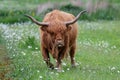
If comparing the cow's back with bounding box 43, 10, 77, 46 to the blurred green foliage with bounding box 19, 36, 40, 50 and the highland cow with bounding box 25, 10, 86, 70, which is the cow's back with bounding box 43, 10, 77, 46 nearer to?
the highland cow with bounding box 25, 10, 86, 70

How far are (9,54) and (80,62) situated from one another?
2267 mm

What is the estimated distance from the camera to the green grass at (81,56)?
12.7m

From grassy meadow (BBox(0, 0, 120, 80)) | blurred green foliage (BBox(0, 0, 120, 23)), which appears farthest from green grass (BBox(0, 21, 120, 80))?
blurred green foliage (BBox(0, 0, 120, 23))

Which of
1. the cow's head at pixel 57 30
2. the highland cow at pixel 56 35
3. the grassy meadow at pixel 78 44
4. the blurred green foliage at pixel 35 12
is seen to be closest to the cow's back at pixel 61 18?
the highland cow at pixel 56 35

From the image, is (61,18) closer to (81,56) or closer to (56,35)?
(56,35)

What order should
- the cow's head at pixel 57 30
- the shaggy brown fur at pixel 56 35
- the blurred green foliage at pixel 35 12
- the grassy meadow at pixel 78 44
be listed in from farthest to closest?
the blurred green foliage at pixel 35 12 < the shaggy brown fur at pixel 56 35 < the cow's head at pixel 57 30 < the grassy meadow at pixel 78 44

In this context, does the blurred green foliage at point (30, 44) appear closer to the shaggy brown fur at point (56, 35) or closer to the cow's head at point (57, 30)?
the shaggy brown fur at point (56, 35)

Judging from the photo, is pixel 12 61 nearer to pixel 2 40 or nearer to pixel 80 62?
pixel 80 62

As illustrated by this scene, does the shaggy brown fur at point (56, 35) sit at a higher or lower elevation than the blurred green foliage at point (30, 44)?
higher

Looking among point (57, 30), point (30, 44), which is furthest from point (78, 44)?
point (57, 30)

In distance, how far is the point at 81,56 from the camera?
17250mm

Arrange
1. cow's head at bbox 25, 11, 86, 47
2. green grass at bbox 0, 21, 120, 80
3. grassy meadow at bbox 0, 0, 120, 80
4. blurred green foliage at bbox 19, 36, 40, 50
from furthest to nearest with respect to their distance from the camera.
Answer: blurred green foliage at bbox 19, 36, 40, 50, cow's head at bbox 25, 11, 86, 47, grassy meadow at bbox 0, 0, 120, 80, green grass at bbox 0, 21, 120, 80

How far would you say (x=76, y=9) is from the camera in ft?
101

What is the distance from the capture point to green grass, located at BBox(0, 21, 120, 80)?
12734 mm
